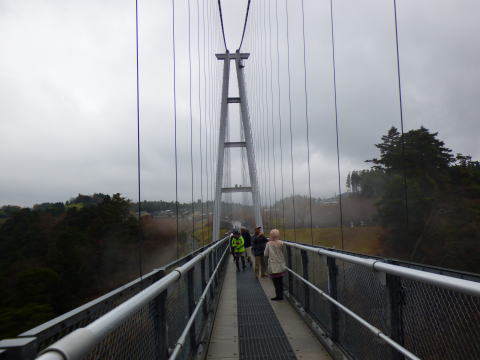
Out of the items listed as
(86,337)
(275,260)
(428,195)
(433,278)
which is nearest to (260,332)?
(275,260)

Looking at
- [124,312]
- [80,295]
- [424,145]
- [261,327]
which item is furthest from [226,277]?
[424,145]

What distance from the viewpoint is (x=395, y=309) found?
8.26ft

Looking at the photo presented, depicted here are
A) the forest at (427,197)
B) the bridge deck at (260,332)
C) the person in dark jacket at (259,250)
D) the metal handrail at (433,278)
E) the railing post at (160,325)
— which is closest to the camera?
the metal handrail at (433,278)

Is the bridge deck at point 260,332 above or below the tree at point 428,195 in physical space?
below

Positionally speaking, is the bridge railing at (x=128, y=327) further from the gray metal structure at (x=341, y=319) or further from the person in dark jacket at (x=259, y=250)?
the person in dark jacket at (x=259, y=250)

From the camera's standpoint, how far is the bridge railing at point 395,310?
1.83 meters

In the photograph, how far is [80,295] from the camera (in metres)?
20.1

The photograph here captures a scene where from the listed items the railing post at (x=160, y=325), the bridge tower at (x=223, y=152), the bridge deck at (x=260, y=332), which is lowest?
the bridge deck at (x=260, y=332)

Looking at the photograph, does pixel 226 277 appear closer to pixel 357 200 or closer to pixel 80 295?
pixel 357 200

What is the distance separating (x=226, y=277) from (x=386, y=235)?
10.9 m

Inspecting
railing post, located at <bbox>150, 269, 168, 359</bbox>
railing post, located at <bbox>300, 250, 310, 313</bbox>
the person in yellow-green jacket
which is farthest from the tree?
railing post, located at <bbox>150, 269, 168, 359</bbox>

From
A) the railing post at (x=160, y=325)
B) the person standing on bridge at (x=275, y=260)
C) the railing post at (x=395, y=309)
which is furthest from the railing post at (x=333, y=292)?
the person standing on bridge at (x=275, y=260)

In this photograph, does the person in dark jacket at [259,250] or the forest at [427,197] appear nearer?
the person in dark jacket at [259,250]

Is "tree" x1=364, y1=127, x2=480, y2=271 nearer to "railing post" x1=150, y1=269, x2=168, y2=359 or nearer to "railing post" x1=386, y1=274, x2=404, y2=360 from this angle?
"railing post" x1=386, y1=274, x2=404, y2=360
